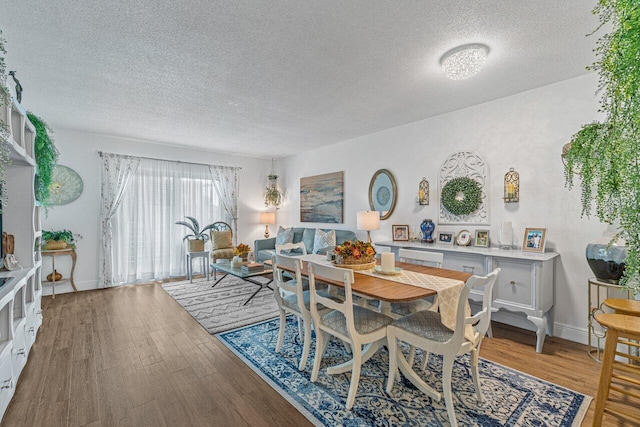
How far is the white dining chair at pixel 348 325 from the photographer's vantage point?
1843mm

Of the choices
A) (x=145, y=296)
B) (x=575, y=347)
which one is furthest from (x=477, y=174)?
(x=145, y=296)

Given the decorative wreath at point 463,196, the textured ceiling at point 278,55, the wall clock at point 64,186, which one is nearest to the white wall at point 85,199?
the wall clock at point 64,186

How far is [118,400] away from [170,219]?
4029 millimetres

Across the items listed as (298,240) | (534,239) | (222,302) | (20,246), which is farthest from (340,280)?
(298,240)

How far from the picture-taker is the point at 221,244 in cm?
562

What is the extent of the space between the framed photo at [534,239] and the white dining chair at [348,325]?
6.34ft

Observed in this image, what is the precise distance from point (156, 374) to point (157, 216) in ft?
12.4

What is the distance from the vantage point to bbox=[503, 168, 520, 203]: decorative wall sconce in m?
3.14

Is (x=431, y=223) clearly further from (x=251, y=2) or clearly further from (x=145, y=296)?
(x=145, y=296)

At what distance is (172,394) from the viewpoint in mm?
2031

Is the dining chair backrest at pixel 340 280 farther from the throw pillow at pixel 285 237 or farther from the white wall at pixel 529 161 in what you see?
the throw pillow at pixel 285 237

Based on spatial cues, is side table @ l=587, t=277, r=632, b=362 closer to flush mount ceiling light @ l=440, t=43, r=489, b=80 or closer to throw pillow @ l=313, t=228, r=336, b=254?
flush mount ceiling light @ l=440, t=43, r=489, b=80

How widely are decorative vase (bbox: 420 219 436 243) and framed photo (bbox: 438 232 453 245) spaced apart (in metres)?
0.11

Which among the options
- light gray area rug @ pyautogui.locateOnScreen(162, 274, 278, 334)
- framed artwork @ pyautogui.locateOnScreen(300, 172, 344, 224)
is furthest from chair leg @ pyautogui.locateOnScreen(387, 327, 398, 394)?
framed artwork @ pyautogui.locateOnScreen(300, 172, 344, 224)
